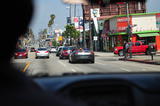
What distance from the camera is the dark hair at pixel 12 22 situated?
1004 millimetres

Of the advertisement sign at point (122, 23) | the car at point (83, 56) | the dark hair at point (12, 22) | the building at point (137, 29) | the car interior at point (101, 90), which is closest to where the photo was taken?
the dark hair at point (12, 22)

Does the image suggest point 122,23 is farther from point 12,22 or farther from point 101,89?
point 12,22

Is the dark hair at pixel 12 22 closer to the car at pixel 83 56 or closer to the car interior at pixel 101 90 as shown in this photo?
the car interior at pixel 101 90

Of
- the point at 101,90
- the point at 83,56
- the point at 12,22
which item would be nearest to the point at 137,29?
the point at 83,56

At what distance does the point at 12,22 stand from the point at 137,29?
50116 millimetres

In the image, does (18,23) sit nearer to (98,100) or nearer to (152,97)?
(98,100)

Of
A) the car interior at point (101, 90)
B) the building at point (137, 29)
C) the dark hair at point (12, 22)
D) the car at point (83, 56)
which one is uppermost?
the building at point (137, 29)

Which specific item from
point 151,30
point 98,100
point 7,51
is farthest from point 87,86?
point 151,30

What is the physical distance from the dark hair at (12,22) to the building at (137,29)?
46116 mm

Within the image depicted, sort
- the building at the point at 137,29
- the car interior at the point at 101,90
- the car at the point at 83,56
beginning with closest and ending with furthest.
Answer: the car interior at the point at 101,90
the car at the point at 83,56
the building at the point at 137,29

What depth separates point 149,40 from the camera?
162ft

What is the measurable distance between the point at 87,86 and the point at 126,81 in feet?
1.50

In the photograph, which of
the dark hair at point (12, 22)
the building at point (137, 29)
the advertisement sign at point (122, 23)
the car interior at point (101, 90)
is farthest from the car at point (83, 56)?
the advertisement sign at point (122, 23)

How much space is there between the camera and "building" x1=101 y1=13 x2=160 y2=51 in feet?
160
